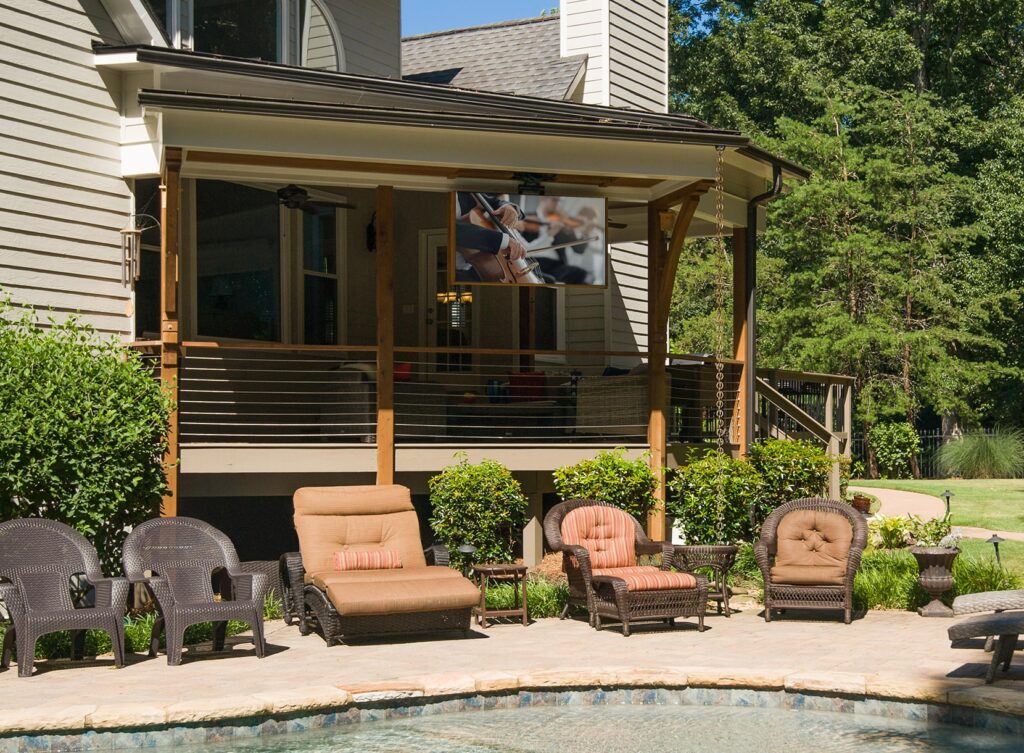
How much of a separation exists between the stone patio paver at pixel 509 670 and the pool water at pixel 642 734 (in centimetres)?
18

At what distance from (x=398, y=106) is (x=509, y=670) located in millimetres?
7329

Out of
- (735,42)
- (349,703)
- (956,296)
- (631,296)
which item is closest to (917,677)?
(349,703)

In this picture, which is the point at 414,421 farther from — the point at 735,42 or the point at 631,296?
the point at 735,42

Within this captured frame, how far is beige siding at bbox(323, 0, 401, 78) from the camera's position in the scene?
16203 millimetres

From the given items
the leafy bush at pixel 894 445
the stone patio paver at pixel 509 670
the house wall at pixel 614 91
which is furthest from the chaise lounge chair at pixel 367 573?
the leafy bush at pixel 894 445

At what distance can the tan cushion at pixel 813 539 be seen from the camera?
11.0 m

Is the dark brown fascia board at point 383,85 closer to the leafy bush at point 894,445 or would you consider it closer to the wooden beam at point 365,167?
the wooden beam at point 365,167

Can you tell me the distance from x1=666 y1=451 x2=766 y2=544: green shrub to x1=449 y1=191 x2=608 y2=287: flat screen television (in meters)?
2.31

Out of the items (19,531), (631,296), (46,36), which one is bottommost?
(19,531)

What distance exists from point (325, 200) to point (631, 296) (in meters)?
5.32

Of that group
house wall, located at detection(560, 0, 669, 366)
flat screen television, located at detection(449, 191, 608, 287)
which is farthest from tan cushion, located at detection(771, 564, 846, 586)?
house wall, located at detection(560, 0, 669, 366)

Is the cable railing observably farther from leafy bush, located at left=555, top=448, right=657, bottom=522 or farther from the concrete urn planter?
the concrete urn planter

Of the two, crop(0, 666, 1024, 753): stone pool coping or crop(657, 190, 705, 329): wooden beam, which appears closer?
crop(0, 666, 1024, 753): stone pool coping

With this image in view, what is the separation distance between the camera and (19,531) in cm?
904
